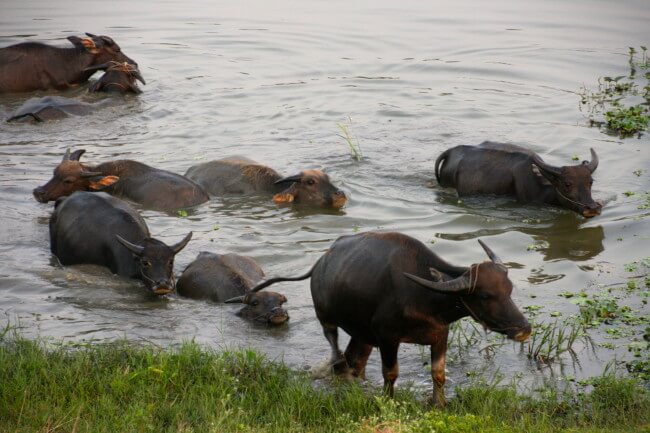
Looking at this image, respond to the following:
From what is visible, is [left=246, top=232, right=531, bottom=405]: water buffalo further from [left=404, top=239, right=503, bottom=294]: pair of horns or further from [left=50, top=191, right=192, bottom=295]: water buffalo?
[left=50, top=191, right=192, bottom=295]: water buffalo

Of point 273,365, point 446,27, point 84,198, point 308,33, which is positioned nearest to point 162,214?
point 84,198

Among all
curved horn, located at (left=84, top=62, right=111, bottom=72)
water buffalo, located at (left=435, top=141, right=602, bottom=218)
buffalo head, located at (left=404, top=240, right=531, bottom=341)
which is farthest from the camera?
→ curved horn, located at (left=84, top=62, right=111, bottom=72)

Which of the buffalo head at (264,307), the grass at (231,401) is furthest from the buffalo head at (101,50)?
the grass at (231,401)

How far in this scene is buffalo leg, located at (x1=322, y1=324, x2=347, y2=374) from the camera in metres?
Answer: 7.49

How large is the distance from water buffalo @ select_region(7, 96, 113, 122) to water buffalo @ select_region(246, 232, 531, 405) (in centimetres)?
971

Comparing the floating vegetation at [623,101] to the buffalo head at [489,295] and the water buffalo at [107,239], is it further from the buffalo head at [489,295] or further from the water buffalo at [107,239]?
the buffalo head at [489,295]

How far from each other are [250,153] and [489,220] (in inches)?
168

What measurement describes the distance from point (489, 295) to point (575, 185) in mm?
5670

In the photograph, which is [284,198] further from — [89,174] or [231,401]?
[231,401]

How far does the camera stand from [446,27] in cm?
2275

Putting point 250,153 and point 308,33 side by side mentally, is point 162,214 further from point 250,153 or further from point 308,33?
point 308,33

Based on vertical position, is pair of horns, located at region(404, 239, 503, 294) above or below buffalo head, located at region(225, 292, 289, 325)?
above

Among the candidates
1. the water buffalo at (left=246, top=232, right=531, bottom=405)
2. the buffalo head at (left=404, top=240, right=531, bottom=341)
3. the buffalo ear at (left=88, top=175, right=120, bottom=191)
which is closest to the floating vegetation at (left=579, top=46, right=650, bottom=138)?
the buffalo ear at (left=88, top=175, right=120, bottom=191)

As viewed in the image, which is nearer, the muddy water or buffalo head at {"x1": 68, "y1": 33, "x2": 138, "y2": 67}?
the muddy water
